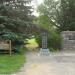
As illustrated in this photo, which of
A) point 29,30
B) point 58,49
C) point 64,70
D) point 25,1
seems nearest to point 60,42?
point 58,49

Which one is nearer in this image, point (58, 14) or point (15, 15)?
point (15, 15)

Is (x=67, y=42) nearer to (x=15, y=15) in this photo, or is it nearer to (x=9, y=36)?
(x=15, y=15)

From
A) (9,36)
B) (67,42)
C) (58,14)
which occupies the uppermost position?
(58,14)

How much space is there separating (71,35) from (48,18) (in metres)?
4.01

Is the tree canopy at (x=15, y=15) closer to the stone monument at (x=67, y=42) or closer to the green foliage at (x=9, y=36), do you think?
the green foliage at (x=9, y=36)

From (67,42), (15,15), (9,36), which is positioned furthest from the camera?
(67,42)

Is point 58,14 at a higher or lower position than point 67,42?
higher

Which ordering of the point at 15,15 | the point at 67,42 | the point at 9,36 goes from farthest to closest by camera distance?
the point at 67,42
the point at 15,15
the point at 9,36

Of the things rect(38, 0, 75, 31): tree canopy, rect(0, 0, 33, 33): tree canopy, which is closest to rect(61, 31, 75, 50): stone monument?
rect(38, 0, 75, 31): tree canopy

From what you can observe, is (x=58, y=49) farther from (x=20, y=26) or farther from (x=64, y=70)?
(x=64, y=70)

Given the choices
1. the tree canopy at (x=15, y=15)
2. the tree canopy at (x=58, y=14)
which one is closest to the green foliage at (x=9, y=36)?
the tree canopy at (x=15, y=15)

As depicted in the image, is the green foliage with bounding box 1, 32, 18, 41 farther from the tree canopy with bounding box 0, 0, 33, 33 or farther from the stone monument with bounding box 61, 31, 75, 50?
the stone monument with bounding box 61, 31, 75, 50

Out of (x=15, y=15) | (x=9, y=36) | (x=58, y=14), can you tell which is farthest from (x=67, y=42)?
(x=9, y=36)

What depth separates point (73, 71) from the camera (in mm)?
10484
